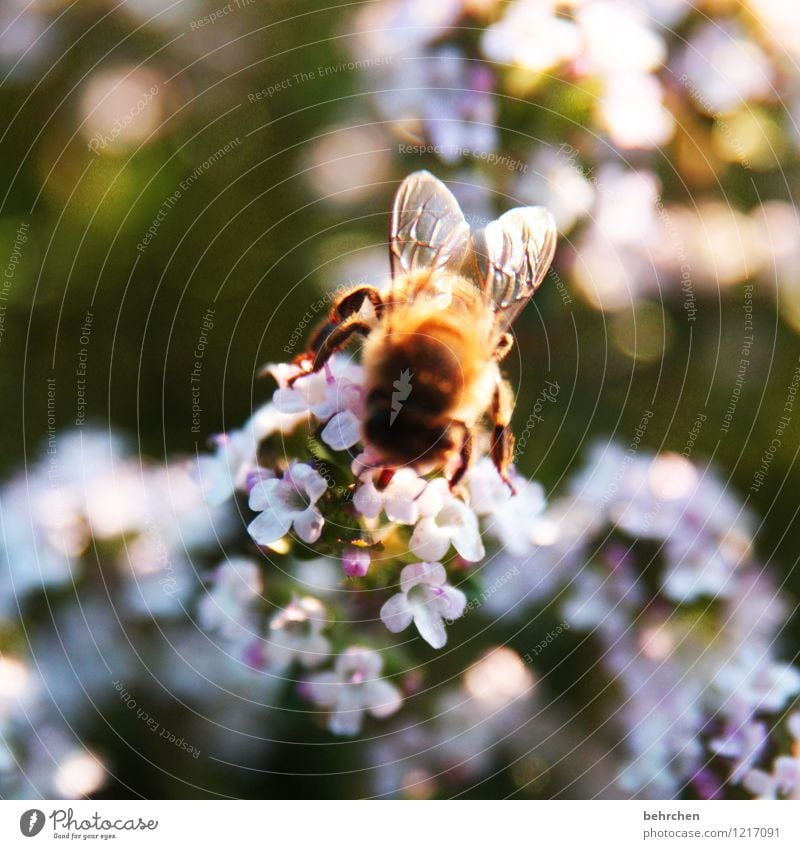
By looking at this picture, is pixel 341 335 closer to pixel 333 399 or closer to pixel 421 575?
pixel 333 399

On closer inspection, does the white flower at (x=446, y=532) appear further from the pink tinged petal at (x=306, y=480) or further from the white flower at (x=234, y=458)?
the white flower at (x=234, y=458)

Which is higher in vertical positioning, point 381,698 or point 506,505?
point 506,505

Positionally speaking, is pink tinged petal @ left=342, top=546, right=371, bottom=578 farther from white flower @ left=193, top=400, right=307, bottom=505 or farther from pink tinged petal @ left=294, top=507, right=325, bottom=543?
white flower @ left=193, top=400, right=307, bottom=505

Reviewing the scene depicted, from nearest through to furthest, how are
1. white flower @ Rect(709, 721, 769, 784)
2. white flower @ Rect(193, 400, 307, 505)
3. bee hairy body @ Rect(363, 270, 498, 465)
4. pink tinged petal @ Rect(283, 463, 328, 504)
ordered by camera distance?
bee hairy body @ Rect(363, 270, 498, 465) < pink tinged petal @ Rect(283, 463, 328, 504) < white flower @ Rect(193, 400, 307, 505) < white flower @ Rect(709, 721, 769, 784)

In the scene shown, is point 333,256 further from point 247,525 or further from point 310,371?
point 247,525

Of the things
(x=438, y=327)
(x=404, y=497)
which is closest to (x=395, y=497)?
(x=404, y=497)

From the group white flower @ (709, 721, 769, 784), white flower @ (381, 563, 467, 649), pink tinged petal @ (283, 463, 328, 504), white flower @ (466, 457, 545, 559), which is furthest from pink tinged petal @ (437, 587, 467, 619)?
white flower @ (709, 721, 769, 784)
